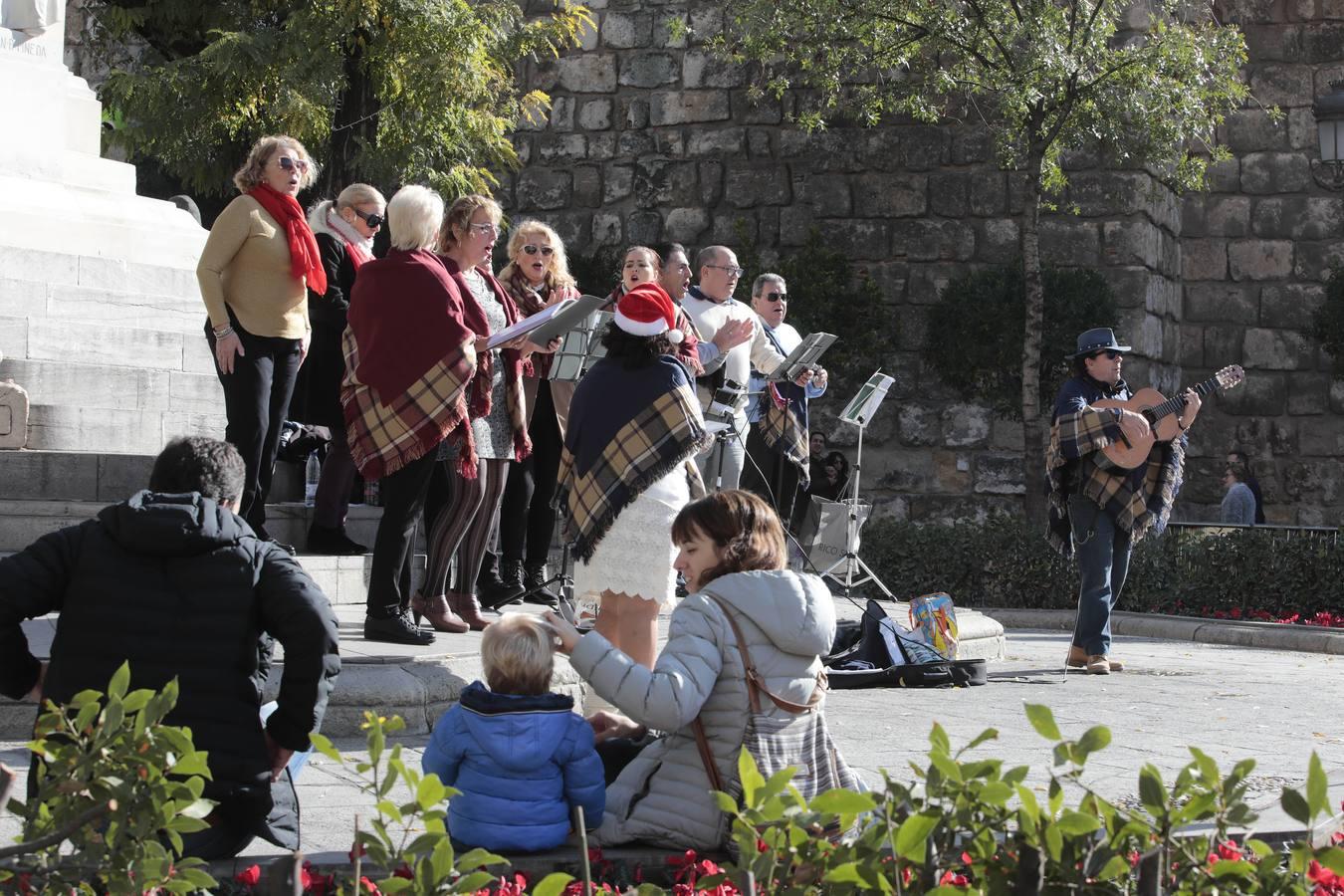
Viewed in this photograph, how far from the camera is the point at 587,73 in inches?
765

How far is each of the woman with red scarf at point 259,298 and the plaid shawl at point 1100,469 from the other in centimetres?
355

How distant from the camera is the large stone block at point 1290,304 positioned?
18062mm

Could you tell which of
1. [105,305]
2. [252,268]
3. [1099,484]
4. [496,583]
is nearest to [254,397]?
[252,268]

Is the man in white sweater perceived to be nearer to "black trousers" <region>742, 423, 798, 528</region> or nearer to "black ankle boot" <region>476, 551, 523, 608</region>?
"black trousers" <region>742, 423, 798, 528</region>

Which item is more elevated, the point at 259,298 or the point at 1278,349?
the point at 1278,349

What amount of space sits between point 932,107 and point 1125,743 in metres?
10.6

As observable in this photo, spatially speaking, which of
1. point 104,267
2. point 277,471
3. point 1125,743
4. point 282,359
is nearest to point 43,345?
point 104,267

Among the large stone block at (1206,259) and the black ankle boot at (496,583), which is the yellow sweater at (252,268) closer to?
the black ankle boot at (496,583)

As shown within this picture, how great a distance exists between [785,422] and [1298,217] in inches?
392

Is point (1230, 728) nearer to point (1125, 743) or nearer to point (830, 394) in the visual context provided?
point (1125, 743)

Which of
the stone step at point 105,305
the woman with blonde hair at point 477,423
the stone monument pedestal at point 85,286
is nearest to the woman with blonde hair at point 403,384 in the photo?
the woman with blonde hair at point 477,423

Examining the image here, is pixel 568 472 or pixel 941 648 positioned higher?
pixel 568 472

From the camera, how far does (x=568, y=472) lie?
20.6 ft

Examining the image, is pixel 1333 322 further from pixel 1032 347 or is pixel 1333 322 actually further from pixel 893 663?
pixel 893 663
